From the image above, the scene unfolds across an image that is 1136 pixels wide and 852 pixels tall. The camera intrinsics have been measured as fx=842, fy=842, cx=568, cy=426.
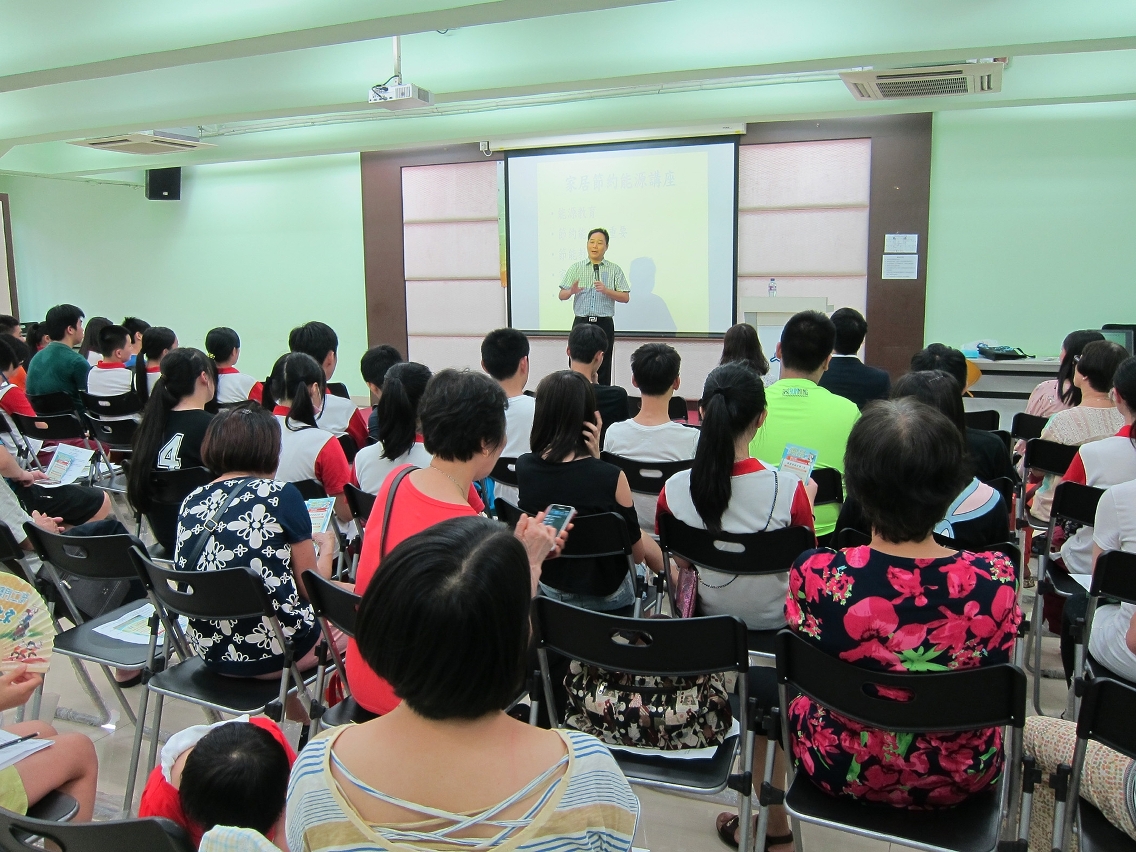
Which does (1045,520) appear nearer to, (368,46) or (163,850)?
(163,850)

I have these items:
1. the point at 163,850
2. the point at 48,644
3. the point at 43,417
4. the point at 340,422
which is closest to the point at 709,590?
the point at 163,850

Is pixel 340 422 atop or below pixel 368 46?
below

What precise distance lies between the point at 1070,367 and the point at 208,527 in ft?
12.2

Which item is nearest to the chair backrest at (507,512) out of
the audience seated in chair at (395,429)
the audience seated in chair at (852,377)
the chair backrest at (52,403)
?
the audience seated in chair at (395,429)

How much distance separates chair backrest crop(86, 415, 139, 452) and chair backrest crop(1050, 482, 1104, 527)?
14.8 feet

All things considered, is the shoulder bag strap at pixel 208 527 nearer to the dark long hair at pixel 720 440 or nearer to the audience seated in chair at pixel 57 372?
the dark long hair at pixel 720 440

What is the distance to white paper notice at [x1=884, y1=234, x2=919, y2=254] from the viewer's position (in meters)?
6.70

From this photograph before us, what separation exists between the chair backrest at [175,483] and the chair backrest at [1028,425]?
346 cm

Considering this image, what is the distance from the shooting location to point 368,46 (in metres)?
5.95

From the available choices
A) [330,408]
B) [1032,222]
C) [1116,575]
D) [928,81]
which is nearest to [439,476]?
[1116,575]

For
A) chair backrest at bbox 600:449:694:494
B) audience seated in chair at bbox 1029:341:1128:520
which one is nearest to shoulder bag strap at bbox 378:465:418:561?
chair backrest at bbox 600:449:694:494

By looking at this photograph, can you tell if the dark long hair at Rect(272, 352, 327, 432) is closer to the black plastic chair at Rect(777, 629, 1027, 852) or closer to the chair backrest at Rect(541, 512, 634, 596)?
the chair backrest at Rect(541, 512, 634, 596)

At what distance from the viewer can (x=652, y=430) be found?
10.0ft

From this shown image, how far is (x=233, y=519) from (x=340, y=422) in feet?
6.31
